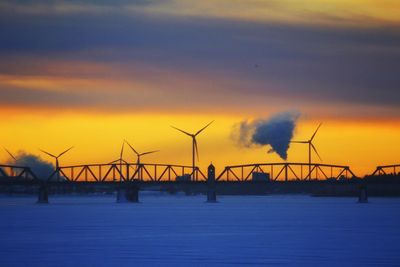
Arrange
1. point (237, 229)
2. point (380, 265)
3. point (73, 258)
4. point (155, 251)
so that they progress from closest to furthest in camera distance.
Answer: point (380, 265)
point (73, 258)
point (155, 251)
point (237, 229)

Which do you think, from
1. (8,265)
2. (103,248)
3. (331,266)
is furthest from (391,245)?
(8,265)

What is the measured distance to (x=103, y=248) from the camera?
207 ft

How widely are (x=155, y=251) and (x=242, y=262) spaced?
944 centimetres

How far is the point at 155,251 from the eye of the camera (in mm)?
60219

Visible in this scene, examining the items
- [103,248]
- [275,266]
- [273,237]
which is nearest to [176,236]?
[273,237]

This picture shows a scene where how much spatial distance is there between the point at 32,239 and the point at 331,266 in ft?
97.6

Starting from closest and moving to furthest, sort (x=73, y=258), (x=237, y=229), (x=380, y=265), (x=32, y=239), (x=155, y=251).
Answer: (x=380, y=265) < (x=73, y=258) < (x=155, y=251) < (x=32, y=239) < (x=237, y=229)

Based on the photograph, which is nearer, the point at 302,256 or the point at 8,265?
the point at 8,265

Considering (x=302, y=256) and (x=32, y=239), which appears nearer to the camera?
(x=302, y=256)

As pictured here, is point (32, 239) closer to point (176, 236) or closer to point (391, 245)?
point (176, 236)

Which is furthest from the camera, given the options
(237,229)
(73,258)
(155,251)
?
(237,229)

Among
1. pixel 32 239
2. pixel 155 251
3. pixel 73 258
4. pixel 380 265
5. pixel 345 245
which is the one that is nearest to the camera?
pixel 380 265

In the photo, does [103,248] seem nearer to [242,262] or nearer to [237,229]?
[242,262]

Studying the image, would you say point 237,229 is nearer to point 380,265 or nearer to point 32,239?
point 32,239
